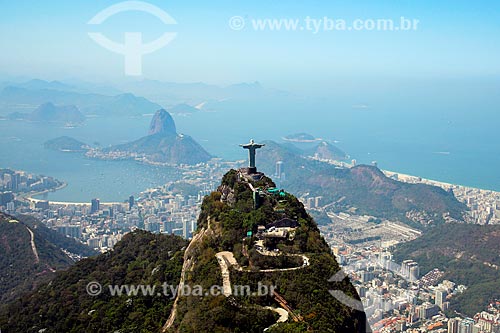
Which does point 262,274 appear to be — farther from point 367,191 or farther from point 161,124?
point 161,124

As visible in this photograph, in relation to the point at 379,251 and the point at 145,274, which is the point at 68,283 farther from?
the point at 379,251

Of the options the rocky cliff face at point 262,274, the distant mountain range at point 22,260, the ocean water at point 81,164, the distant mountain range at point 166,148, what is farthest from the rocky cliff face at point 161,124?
the rocky cliff face at point 262,274

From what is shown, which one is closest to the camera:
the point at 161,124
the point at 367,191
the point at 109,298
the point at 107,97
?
the point at 109,298

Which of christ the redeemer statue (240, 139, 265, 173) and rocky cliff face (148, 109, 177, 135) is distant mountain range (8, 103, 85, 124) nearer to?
rocky cliff face (148, 109, 177, 135)

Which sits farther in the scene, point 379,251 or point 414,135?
point 414,135

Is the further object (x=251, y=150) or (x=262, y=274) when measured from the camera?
(x=251, y=150)

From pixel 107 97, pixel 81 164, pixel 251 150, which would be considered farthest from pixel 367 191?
pixel 107 97

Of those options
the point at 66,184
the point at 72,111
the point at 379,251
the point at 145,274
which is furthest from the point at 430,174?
the point at 72,111
